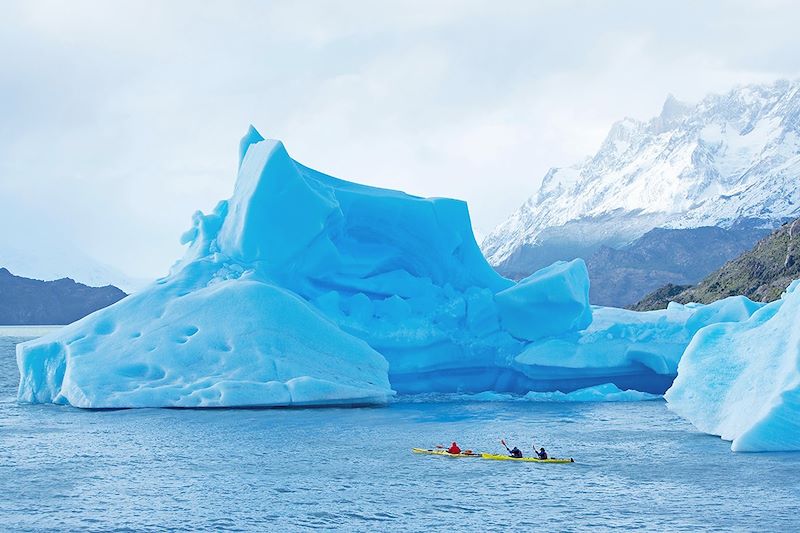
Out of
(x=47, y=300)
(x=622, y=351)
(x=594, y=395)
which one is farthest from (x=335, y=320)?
(x=47, y=300)

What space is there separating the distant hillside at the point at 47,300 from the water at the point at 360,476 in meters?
151

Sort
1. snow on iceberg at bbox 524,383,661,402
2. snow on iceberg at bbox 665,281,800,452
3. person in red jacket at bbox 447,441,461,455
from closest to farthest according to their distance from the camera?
snow on iceberg at bbox 665,281,800,452
person in red jacket at bbox 447,441,461,455
snow on iceberg at bbox 524,383,661,402

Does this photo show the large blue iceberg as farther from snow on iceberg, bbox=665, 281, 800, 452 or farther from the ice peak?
snow on iceberg, bbox=665, 281, 800, 452

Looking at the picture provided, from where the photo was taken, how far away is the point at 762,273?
75.7 meters

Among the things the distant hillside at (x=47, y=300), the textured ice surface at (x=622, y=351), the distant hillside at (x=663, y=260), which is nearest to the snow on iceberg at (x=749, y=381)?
the textured ice surface at (x=622, y=351)

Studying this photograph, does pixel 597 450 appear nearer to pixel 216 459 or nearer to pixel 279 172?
pixel 216 459

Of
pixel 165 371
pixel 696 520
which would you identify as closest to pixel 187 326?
pixel 165 371

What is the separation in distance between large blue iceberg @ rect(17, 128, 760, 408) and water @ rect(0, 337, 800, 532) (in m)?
1.16

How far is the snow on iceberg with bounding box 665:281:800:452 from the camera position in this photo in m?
20.5

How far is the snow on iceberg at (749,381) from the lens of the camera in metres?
20.5

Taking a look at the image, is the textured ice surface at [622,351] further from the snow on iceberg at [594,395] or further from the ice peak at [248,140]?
the ice peak at [248,140]

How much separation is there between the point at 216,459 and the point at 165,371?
21.1 ft

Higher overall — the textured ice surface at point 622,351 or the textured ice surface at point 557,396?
the textured ice surface at point 622,351

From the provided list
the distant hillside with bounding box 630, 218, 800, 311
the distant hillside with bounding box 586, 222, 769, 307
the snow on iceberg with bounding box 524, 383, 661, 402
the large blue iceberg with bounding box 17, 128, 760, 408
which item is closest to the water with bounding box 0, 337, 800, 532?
the large blue iceberg with bounding box 17, 128, 760, 408
